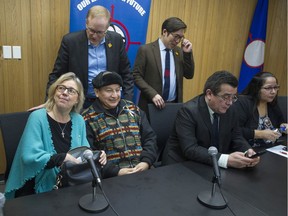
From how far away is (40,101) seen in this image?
3.27 meters

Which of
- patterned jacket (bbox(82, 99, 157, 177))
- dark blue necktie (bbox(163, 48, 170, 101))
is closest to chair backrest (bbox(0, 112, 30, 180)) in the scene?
patterned jacket (bbox(82, 99, 157, 177))

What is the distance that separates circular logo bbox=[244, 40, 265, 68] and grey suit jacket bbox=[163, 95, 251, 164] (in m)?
2.74

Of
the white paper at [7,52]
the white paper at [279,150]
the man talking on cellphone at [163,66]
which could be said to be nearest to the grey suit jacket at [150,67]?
the man talking on cellphone at [163,66]

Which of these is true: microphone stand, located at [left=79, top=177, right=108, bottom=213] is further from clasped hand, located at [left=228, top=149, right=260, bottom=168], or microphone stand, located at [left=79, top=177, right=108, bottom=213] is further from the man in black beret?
clasped hand, located at [left=228, top=149, right=260, bottom=168]

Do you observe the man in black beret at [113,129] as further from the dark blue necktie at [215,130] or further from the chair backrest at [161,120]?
the dark blue necktie at [215,130]

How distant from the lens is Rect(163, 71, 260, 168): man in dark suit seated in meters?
1.99

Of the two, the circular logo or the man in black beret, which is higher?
the circular logo

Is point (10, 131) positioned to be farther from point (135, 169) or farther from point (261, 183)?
point (261, 183)

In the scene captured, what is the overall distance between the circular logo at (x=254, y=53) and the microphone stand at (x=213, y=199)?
360cm

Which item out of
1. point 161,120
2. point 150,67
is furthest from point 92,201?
point 150,67

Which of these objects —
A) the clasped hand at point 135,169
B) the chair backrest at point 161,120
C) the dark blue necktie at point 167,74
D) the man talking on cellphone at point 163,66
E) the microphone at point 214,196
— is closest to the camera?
the microphone at point 214,196

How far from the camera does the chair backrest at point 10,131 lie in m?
1.85

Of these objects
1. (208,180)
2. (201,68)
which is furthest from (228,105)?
(201,68)

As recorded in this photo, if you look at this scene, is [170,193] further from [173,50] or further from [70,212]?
[173,50]
